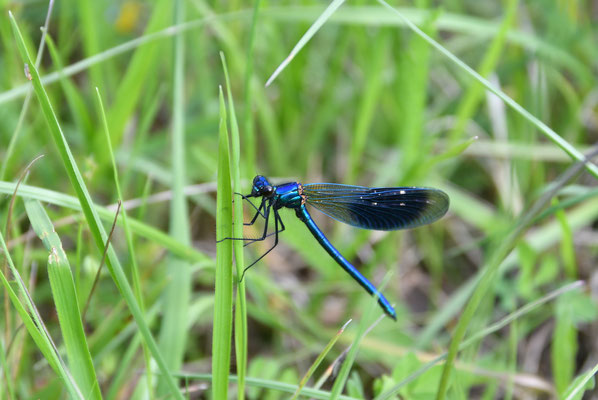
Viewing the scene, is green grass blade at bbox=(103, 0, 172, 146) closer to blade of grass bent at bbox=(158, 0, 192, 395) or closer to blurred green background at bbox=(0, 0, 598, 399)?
blurred green background at bbox=(0, 0, 598, 399)

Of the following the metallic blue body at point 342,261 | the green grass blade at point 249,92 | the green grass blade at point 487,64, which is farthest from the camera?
the green grass blade at point 487,64

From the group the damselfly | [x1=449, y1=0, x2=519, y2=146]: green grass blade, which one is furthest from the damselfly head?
[x1=449, y1=0, x2=519, y2=146]: green grass blade

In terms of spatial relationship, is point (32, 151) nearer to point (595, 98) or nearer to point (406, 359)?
point (406, 359)

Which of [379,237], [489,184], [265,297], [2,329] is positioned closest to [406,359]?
[265,297]

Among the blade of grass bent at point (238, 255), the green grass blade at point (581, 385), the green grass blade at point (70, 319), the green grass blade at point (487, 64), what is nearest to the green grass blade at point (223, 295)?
→ the blade of grass bent at point (238, 255)

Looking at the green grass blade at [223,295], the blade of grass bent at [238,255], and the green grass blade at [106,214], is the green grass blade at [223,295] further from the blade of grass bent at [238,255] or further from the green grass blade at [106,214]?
the green grass blade at [106,214]
